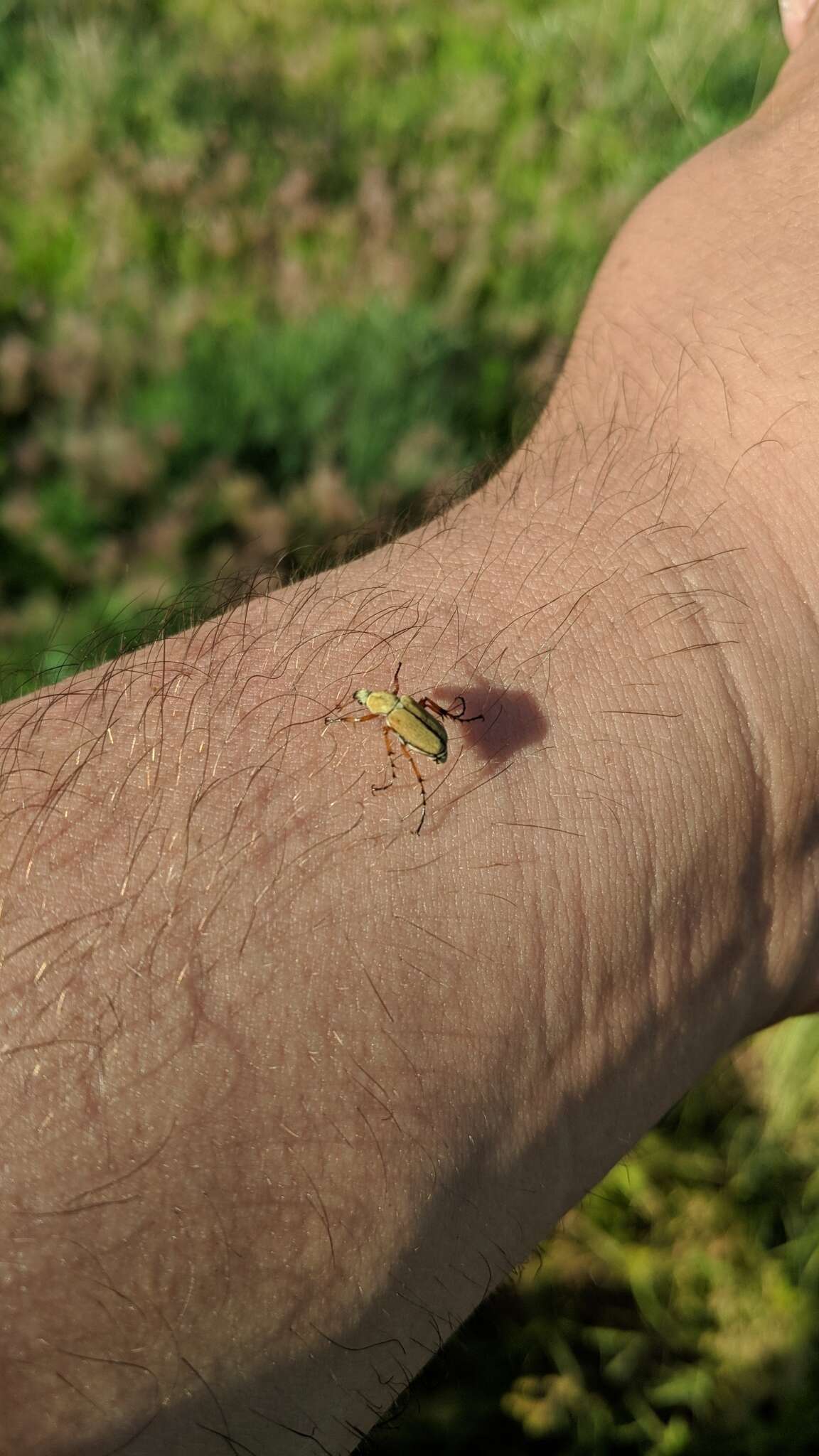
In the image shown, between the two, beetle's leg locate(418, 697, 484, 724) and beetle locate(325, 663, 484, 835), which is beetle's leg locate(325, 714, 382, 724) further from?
beetle's leg locate(418, 697, 484, 724)

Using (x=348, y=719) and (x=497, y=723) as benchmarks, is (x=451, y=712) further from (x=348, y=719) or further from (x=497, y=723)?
(x=348, y=719)

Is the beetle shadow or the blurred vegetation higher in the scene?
the blurred vegetation

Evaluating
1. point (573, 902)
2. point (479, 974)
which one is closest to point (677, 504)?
point (573, 902)

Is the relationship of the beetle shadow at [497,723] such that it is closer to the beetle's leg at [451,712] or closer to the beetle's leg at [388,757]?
the beetle's leg at [451,712]

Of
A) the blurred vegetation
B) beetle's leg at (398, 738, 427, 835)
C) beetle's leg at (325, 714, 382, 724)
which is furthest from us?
the blurred vegetation

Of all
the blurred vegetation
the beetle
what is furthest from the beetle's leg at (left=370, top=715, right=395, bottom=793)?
the blurred vegetation

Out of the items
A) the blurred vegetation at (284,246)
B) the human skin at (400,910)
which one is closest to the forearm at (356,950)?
the human skin at (400,910)

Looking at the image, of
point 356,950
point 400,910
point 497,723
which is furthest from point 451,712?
point 356,950

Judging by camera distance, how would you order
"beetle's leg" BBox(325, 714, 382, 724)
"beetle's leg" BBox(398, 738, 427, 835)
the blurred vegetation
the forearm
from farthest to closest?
the blurred vegetation
"beetle's leg" BBox(325, 714, 382, 724)
"beetle's leg" BBox(398, 738, 427, 835)
the forearm
